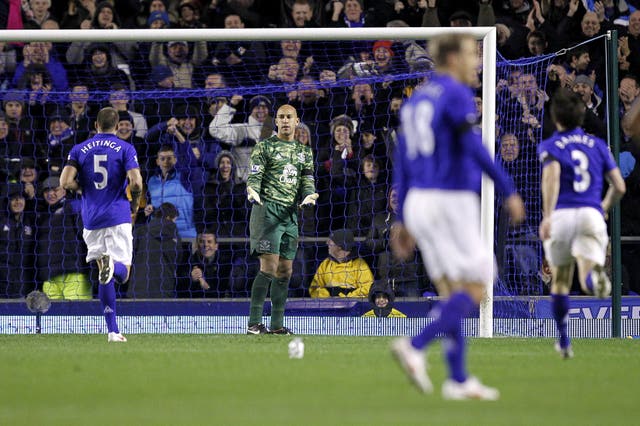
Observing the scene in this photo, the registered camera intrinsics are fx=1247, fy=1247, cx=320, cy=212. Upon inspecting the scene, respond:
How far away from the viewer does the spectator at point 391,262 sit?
14998 mm

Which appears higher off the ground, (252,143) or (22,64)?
(22,64)

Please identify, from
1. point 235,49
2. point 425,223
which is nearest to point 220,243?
point 235,49

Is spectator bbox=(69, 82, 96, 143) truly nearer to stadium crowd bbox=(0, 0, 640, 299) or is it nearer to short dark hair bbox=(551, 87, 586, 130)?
stadium crowd bbox=(0, 0, 640, 299)

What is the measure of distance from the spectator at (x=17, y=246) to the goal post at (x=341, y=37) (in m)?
2.76

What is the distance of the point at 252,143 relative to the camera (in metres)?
16.0

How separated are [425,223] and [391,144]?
848cm

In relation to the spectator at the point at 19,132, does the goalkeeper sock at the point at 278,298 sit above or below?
below

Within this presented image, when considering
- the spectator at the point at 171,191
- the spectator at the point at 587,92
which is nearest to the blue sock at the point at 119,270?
the spectator at the point at 171,191

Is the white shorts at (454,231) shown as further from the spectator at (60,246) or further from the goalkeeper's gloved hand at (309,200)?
the spectator at (60,246)

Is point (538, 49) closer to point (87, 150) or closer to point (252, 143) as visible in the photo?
point (252, 143)

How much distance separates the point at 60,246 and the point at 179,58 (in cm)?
312

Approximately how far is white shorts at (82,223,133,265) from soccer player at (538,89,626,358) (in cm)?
429

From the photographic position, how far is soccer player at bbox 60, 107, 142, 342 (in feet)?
39.4

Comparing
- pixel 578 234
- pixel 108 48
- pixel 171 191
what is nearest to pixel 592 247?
pixel 578 234
